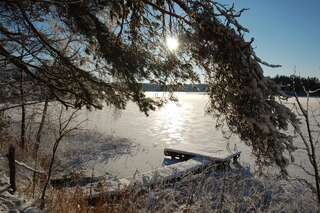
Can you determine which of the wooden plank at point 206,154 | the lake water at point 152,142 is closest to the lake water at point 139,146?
the lake water at point 152,142

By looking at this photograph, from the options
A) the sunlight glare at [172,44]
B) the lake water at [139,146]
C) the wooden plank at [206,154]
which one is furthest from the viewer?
the lake water at [139,146]

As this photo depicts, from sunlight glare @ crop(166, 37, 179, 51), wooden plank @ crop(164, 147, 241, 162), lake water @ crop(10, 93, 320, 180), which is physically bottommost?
lake water @ crop(10, 93, 320, 180)

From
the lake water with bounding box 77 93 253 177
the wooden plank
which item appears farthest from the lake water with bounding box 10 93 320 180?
the wooden plank

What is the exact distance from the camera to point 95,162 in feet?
41.1

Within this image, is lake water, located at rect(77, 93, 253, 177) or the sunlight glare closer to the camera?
the sunlight glare

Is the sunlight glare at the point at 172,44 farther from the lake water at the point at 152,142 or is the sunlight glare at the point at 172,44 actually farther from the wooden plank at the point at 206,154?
the wooden plank at the point at 206,154

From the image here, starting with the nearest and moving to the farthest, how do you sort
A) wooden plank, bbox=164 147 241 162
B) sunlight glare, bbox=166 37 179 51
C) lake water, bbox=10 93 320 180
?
sunlight glare, bbox=166 37 179 51 < wooden plank, bbox=164 147 241 162 < lake water, bbox=10 93 320 180

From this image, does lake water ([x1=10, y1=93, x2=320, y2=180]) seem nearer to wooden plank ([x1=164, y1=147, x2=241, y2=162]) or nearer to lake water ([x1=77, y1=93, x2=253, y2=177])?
lake water ([x1=77, y1=93, x2=253, y2=177])

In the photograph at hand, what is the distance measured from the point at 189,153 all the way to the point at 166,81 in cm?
807

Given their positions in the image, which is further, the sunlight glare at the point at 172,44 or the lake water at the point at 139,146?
the lake water at the point at 139,146

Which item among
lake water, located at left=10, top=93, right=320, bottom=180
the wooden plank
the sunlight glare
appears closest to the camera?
the sunlight glare

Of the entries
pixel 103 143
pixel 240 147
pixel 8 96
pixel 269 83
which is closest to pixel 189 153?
pixel 240 147

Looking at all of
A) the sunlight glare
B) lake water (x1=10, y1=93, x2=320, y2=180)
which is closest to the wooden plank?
lake water (x1=10, y1=93, x2=320, y2=180)

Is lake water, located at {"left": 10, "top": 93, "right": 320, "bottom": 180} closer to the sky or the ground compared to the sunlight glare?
closer to the ground
